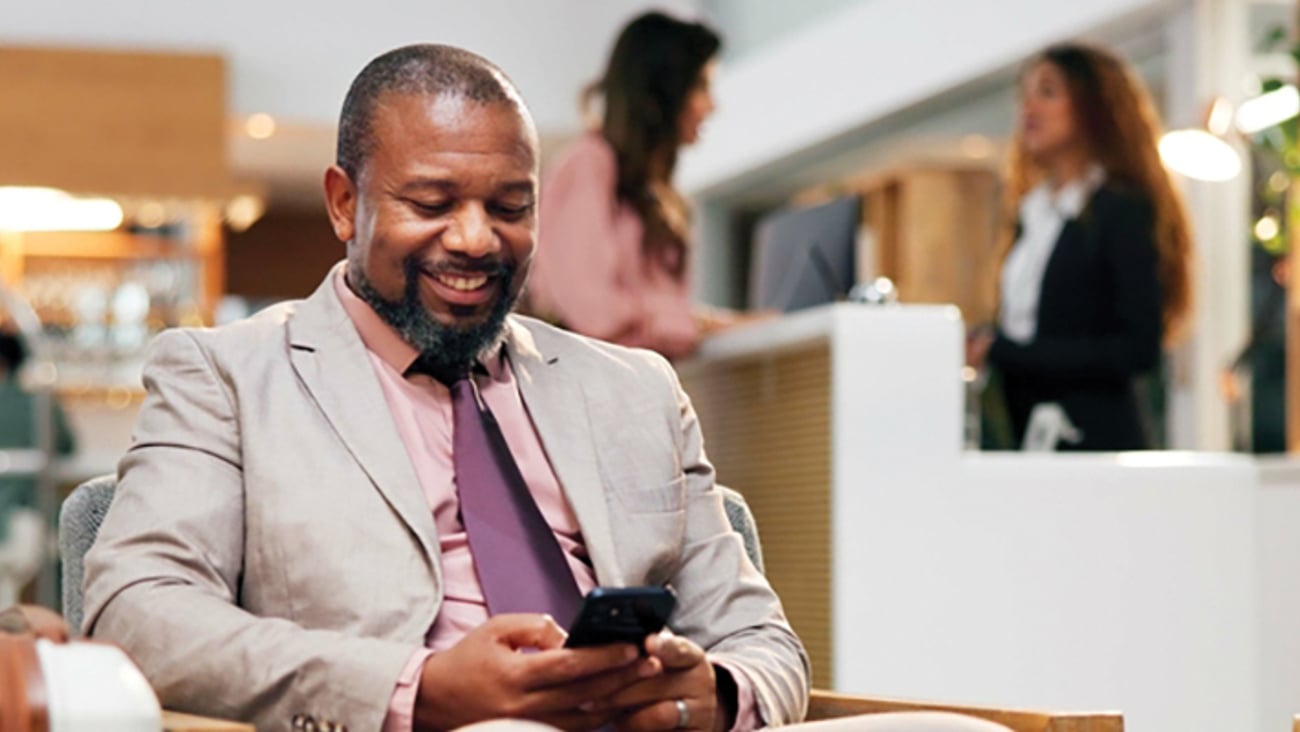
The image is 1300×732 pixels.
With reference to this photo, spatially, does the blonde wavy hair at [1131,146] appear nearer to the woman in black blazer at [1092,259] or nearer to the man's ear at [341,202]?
the woman in black blazer at [1092,259]

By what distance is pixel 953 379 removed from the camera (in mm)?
4285

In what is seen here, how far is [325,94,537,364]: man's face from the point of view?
2174 mm

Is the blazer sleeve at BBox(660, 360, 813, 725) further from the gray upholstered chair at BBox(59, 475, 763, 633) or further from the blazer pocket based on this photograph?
the gray upholstered chair at BBox(59, 475, 763, 633)

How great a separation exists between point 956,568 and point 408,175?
7.56 feet

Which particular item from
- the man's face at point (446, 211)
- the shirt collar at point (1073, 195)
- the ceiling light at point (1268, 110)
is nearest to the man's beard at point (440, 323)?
the man's face at point (446, 211)

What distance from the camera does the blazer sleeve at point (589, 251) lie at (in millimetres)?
4316

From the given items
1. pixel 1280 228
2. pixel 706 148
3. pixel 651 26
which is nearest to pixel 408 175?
pixel 651 26

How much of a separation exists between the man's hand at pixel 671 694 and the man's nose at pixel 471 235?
469 mm

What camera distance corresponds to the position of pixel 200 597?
1971mm

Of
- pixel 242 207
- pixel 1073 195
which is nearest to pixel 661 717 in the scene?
pixel 1073 195

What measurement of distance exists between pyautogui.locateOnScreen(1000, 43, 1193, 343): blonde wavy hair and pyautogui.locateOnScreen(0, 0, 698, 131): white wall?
222 inches

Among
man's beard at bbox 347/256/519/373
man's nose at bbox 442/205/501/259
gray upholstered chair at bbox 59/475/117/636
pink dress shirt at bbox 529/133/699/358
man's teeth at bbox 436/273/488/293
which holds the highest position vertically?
pink dress shirt at bbox 529/133/699/358

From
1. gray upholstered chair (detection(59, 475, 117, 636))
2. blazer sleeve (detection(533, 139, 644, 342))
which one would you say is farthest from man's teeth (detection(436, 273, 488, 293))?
blazer sleeve (detection(533, 139, 644, 342))

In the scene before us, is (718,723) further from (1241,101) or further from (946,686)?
(1241,101)
